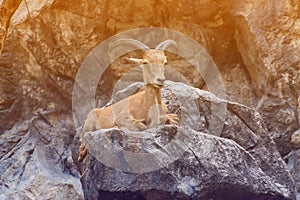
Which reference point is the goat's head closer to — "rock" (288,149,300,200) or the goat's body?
the goat's body

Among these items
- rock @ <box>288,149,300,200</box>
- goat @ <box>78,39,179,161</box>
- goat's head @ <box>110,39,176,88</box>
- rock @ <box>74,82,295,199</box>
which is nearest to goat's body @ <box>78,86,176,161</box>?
goat @ <box>78,39,179,161</box>

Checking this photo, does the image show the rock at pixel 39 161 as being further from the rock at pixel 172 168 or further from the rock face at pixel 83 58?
the rock at pixel 172 168

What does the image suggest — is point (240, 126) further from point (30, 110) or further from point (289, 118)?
point (30, 110)

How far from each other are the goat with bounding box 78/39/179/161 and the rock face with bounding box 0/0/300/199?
7.39 feet

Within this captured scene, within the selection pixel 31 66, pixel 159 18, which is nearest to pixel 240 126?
pixel 159 18

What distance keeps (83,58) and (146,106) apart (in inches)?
128

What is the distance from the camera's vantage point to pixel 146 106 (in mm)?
7180

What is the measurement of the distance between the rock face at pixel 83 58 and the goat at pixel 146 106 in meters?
2.25

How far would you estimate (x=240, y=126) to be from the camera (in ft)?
26.1

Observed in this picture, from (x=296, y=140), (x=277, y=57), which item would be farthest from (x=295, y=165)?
(x=277, y=57)

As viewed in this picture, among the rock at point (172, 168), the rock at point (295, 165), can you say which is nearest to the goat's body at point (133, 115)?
the rock at point (172, 168)

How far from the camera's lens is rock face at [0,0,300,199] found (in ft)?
30.7

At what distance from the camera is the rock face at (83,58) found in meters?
9.36

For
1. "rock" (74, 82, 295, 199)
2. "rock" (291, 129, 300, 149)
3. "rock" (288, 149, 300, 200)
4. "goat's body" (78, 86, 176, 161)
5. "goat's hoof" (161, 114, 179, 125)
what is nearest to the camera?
"rock" (74, 82, 295, 199)
